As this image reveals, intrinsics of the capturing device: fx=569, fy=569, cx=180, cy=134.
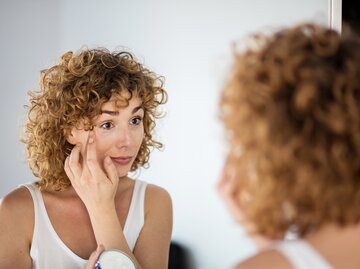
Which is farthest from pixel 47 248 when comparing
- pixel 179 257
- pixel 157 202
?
pixel 179 257

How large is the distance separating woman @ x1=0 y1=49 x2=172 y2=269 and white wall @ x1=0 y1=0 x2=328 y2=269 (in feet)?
1.98

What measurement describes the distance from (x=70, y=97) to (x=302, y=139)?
959 mm

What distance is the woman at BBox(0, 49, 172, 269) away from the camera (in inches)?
59.6

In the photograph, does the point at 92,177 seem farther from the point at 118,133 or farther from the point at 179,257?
the point at 179,257

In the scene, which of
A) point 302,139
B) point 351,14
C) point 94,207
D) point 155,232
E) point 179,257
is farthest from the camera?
point 179,257

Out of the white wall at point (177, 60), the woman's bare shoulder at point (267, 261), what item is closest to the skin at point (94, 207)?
the white wall at point (177, 60)

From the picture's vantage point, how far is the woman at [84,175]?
1.51 meters

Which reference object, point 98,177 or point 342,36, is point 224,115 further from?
point 98,177

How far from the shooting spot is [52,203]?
5.31 ft

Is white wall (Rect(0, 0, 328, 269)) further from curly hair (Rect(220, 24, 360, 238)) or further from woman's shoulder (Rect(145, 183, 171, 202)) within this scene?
curly hair (Rect(220, 24, 360, 238))

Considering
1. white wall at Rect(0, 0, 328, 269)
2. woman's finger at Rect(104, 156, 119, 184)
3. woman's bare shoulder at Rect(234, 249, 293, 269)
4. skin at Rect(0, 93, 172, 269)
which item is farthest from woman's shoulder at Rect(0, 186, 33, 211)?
woman's bare shoulder at Rect(234, 249, 293, 269)

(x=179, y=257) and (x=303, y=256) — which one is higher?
(x=303, y=256)

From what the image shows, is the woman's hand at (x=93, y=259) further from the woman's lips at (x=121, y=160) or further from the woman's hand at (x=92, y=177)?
the woman's lips at (x=121, y=160)

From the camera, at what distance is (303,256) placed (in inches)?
29.4
